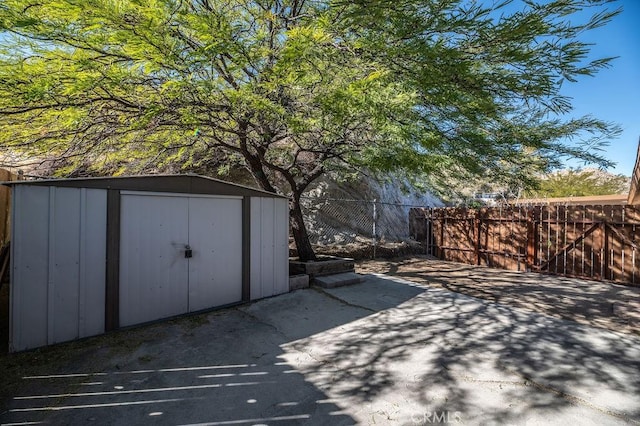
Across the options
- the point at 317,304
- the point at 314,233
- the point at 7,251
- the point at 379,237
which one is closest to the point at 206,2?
the point at 7,251

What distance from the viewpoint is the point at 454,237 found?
10.7 m

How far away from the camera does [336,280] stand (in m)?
6.38

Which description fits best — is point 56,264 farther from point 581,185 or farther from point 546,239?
point 581,185

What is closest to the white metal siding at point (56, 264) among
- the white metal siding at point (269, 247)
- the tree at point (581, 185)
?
the white metal siding at point (269, 247)

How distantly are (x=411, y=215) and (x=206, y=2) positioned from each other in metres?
10.1

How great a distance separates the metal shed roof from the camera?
3588 mm

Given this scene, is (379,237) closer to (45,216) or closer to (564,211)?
(564,211)

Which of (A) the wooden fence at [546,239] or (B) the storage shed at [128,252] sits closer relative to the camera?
(B) the storage shed at [128,252]

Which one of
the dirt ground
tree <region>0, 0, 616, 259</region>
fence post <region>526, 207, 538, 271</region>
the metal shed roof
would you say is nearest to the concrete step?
the dirt ground

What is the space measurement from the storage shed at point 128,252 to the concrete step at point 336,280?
1155mm

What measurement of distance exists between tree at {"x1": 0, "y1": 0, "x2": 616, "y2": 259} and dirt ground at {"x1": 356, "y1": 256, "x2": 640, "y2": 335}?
96.0 inches

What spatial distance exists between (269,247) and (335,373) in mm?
3016

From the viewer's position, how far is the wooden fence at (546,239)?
7105 mm

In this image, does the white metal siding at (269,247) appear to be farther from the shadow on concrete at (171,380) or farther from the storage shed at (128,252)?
the shadow on concrete at (171,380)
